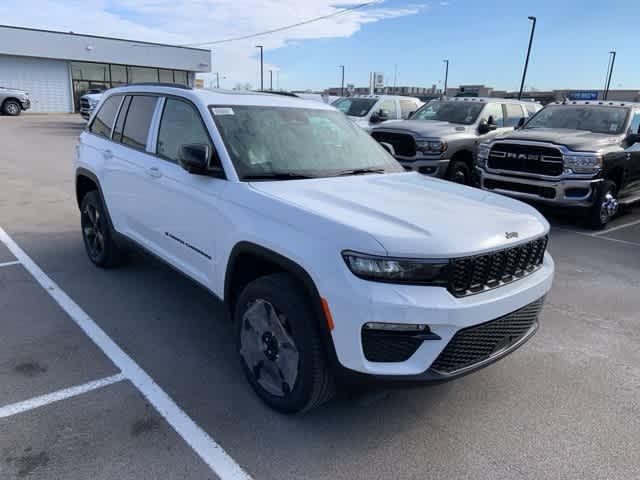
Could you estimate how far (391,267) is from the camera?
2365mm

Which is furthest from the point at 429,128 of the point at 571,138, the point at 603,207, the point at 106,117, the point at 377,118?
the point at 106,117

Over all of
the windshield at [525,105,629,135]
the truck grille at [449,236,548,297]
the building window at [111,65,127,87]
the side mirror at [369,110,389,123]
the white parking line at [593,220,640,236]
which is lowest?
the white parking line at [593,220,640,236]

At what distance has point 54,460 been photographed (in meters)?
2.49

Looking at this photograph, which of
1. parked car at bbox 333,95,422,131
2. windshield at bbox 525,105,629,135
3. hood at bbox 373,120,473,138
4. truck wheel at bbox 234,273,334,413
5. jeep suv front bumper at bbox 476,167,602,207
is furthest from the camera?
parked car at bbox 333,95,422,131

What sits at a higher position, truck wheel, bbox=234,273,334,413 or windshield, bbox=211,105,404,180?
windshield, bbox=211,105,404,180

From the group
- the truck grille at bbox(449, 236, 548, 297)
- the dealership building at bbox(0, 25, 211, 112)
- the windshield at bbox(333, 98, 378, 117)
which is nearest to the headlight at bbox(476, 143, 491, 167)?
the windshield at bbox(333, 98, 378, 117)

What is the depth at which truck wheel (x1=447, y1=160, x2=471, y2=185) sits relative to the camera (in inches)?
384

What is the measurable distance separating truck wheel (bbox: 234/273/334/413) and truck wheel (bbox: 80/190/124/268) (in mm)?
2485

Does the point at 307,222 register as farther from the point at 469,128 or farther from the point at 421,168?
the point at 469,128

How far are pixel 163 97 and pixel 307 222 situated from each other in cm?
222

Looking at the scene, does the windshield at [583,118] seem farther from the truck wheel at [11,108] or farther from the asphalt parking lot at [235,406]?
the truck wheel at [11,108]

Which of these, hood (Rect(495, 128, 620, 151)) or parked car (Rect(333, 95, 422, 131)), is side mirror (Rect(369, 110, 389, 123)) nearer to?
parked car (Rect(333, 95, 422, 131))

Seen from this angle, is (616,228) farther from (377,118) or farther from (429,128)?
(377,118)

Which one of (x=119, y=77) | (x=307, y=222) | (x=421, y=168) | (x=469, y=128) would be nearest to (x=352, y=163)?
(x=307, y=222)
